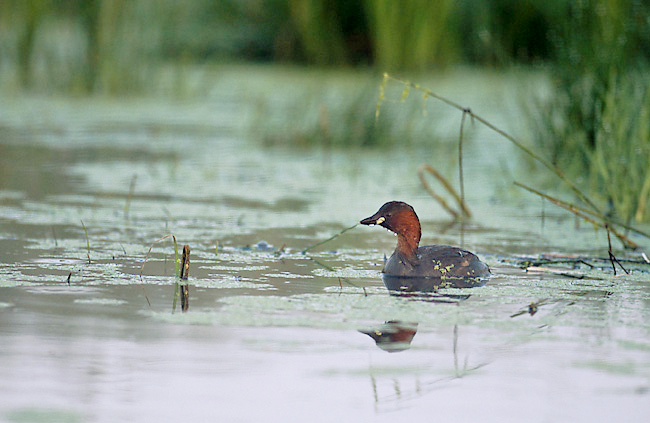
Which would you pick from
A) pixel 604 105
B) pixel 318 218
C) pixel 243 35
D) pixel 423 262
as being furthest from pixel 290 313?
pixel 243 35

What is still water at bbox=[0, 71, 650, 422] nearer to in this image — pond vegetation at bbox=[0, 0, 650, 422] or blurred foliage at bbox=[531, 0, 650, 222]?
pond vegetation at bbox=[0, 0, 650, 422]

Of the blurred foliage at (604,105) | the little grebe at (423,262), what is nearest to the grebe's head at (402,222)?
the little grebe at (423,262)

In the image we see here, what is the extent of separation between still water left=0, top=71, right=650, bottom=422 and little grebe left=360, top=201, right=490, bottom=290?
0.13m

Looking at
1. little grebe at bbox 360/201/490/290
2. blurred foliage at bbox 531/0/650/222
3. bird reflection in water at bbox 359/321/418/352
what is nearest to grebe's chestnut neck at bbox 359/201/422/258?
little grebe at bbox 360/201/490/290

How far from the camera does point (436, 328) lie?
3.58 m

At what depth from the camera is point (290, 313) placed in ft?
12.2

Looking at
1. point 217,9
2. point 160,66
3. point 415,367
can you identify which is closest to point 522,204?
point 415,367

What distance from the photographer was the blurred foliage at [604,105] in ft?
19.0

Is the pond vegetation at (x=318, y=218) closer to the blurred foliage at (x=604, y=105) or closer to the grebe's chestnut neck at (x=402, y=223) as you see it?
the blurred foliage at (x=604, y=105)

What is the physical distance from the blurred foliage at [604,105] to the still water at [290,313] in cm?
34

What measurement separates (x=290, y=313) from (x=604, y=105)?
3.21 meters

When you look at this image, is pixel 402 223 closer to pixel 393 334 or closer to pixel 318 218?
pixel 393 334

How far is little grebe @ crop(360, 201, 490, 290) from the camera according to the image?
4.40 meters

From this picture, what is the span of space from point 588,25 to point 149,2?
254 inches
